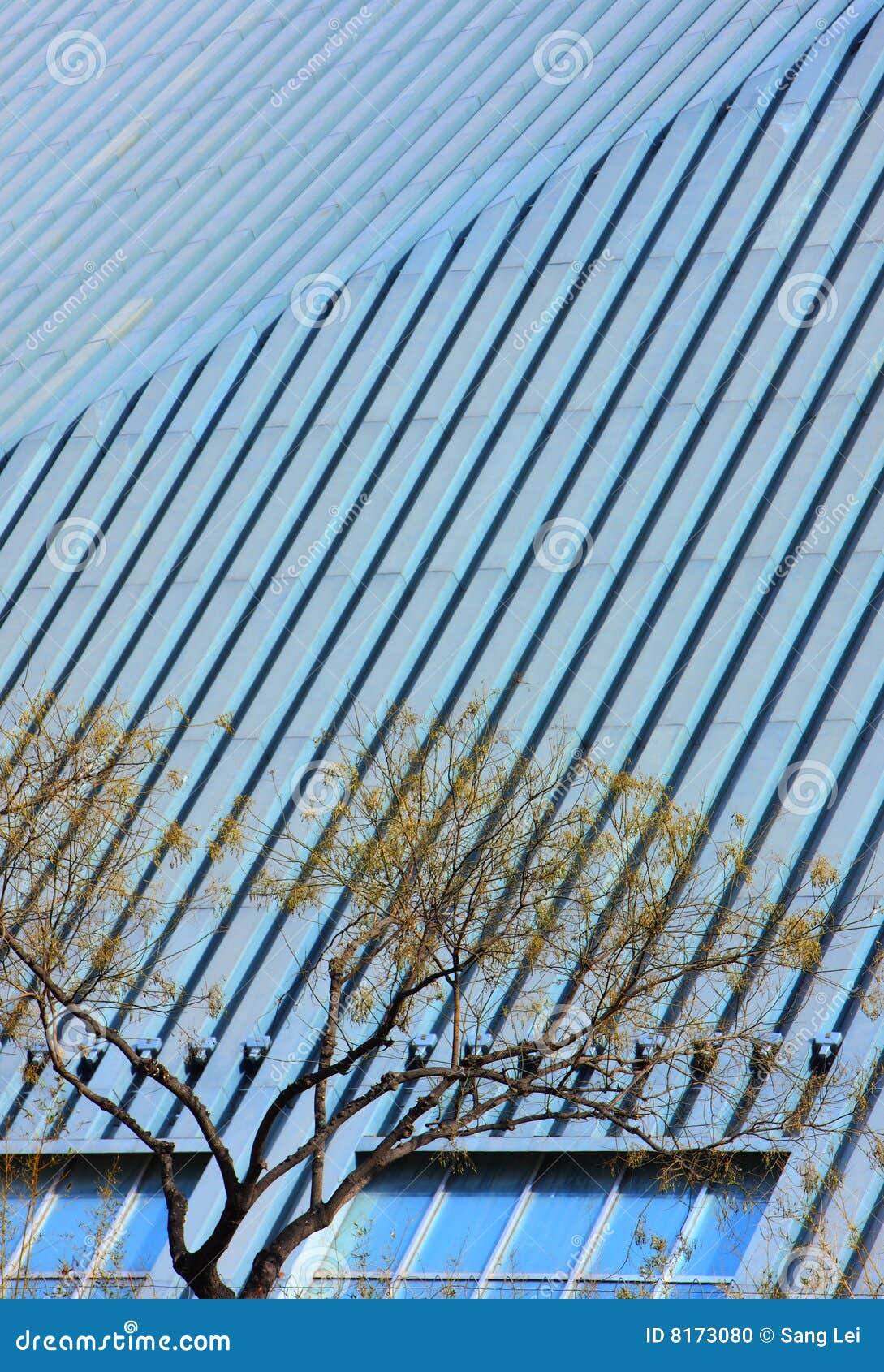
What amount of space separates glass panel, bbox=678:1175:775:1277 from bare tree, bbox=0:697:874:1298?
55 centimetres

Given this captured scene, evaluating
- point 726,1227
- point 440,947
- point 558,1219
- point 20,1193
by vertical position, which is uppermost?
point 440,947

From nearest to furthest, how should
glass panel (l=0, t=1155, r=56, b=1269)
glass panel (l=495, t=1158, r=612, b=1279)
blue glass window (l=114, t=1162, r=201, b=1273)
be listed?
1. glass panel (l=495, t=1158, r=612, b=1279)
2. glass panel (l=0, t=1155, r=56, b=1269)
3. blue glass window (l=114, t=1162, r=201, b=1273)

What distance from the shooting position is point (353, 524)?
26.0 meters

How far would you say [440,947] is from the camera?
15.6 metres

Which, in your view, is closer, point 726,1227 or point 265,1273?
point 265,1273

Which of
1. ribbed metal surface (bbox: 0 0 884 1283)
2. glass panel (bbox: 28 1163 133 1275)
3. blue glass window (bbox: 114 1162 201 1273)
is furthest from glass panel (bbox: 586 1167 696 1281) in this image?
glass panel (bbox: 28 1163 133 1275)

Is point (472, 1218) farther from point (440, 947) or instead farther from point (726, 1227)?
point (440, 947)

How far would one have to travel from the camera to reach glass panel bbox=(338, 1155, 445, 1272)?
19.2 meters

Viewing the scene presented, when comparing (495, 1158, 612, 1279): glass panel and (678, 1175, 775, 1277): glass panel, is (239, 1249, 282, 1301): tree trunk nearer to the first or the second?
(495, 1158, 612, 1279): glass panel

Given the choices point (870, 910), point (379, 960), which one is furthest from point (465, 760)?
point (870, 910)

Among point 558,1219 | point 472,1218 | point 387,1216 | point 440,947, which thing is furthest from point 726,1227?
point 440,947

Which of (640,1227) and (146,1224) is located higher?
(640,1227)

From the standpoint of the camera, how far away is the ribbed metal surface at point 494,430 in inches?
892

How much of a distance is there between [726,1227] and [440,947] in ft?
18.2
